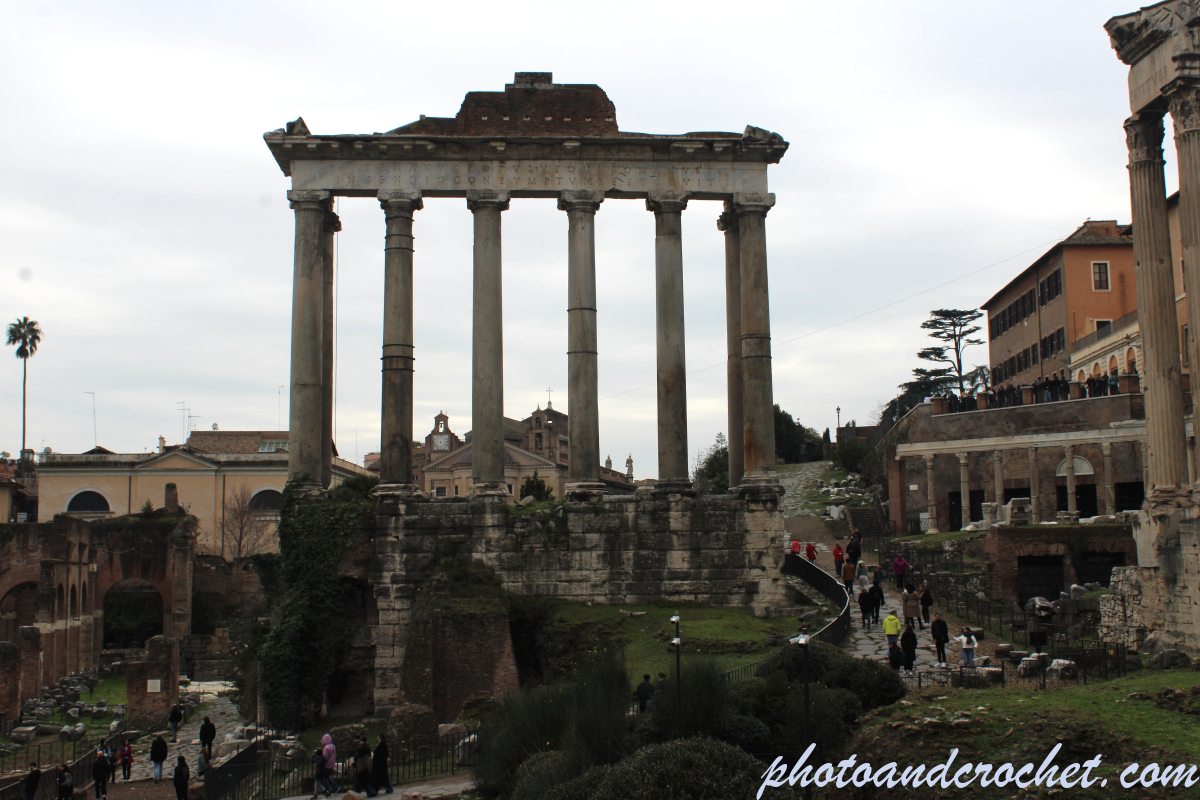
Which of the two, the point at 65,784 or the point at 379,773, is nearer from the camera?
the point at 379,773

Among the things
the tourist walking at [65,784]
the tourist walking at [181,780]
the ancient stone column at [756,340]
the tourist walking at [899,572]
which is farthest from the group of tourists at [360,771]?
the tourist walking at [899,572]

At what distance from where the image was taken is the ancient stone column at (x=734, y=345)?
27719 millimetres

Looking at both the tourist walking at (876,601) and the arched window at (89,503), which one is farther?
the arched window at (89,503)

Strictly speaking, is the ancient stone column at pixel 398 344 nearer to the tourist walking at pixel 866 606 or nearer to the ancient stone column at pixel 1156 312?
the tourist walking at pixel 866 606

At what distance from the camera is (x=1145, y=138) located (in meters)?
24.3

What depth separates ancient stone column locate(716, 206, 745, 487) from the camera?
90.9ft

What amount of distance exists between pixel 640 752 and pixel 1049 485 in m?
33.6

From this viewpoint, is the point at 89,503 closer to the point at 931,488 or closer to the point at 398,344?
the point at 931,488

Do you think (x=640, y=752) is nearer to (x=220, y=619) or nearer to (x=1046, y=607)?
(x=1046, y=607)

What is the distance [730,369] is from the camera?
2794 cm

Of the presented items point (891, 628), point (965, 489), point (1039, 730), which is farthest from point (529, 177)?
point (965, 489)

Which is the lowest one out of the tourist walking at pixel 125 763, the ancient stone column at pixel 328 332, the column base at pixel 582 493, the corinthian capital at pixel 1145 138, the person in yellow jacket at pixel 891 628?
the tourist walking at pixel 125 763

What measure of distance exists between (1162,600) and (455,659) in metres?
14.1

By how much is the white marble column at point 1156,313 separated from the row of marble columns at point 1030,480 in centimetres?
1543
